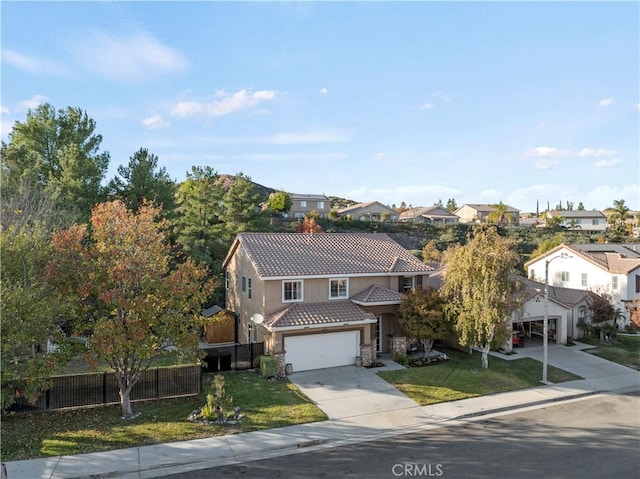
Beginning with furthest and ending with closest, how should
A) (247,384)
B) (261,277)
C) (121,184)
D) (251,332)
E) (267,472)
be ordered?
(121,184)
(251,332)
(261,277)
(247,384)
(267,472)

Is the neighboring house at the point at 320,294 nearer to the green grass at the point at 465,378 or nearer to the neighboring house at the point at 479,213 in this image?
the green grass at the point at 465,378

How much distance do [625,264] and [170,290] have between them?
125 feet

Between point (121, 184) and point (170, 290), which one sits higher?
point (121, 184)

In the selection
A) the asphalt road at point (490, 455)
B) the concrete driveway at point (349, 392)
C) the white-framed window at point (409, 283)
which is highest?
the white-framed window at point (409, 283)

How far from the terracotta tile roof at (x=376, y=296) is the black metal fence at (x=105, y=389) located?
31.6 feet

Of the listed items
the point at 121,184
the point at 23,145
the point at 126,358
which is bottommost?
the point at 126,358

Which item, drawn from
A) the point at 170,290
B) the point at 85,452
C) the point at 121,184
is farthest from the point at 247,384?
the point at 121,184

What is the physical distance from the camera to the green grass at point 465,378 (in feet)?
Result: 62.5

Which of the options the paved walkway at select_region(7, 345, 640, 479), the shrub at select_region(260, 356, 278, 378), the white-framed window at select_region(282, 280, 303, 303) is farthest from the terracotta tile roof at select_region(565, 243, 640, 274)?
the shrub at select_region(260, 356, 278, 378)

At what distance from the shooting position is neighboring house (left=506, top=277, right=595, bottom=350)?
90.1ft

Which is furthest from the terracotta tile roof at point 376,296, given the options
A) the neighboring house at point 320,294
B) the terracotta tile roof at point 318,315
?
the terracotta tile roof at point 318,315

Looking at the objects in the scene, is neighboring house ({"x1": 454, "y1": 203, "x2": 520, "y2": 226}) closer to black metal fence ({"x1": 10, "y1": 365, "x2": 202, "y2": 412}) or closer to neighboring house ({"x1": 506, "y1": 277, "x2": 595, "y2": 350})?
neighboring house ({"x1": 506, "y1": 277, "x2": 595, "y2": 350})

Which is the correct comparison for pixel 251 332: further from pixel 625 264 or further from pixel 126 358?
pixel 625 264

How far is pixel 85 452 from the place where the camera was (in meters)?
13.5
